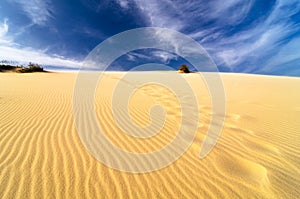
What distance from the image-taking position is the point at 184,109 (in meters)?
6.65

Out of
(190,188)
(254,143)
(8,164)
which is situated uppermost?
(254,143)

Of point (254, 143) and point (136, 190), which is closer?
point (136, 190)

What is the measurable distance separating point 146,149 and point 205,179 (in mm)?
1334

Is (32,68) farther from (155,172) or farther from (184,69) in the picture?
(155,172)

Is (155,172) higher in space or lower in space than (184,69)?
lower

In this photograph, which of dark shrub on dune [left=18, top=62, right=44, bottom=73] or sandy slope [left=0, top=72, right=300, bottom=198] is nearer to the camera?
sandy slope [left=0, top=72, right=300, bottom=198]

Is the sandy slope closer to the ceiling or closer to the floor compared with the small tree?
closer to the floor

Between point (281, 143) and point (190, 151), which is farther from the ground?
point (281, 143)

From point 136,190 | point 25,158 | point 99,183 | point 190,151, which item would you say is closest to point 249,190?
point 190,151

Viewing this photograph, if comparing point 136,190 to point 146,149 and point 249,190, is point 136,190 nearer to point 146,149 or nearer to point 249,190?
point 146,149

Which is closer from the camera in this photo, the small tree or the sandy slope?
the sandy slope

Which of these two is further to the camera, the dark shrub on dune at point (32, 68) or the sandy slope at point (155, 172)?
the dark shrub on dune at point (32, 68)

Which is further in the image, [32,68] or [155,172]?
[32,68]

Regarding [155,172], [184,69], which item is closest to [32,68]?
[184,69]
